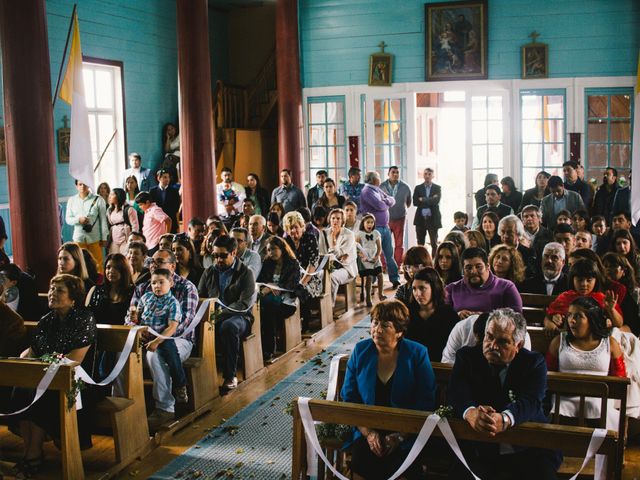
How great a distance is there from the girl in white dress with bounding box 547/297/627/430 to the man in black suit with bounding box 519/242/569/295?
1.54 meters

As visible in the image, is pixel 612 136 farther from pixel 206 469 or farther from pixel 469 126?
pixel 206 469

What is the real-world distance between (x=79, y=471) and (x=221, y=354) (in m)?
2.11

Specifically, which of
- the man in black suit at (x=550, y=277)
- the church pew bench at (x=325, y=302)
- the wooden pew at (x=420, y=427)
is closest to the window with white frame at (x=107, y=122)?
the church pew bench at (x=325, y=302)

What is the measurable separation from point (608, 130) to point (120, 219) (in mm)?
7062

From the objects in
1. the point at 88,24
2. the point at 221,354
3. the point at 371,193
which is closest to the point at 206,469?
the point at 221,354

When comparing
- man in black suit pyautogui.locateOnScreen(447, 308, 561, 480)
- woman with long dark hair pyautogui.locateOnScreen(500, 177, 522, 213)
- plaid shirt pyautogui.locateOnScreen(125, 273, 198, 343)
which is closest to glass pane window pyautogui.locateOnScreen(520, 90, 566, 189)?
woman with long dark hair pyautogui.locateOnScreen(500, 177, 522, 213)

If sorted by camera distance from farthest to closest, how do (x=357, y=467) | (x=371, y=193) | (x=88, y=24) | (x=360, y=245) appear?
(x=88, y=24) → (x=371, y=193) → (x=360, y=245) → (x=357, y=467)

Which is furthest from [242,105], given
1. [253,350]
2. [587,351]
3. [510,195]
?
[587,351]

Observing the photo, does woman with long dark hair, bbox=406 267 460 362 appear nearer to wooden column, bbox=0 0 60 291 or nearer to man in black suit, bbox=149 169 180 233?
wooden column, bbox=0 0 60 291

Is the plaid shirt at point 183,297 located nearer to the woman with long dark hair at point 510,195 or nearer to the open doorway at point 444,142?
the woman with long dark hair at point 510,195

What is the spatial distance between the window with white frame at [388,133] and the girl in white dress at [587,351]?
26.6ft

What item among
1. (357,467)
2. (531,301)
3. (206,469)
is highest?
(531,301)

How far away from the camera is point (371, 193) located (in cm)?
1080

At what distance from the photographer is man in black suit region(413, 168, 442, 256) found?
11.6 m
